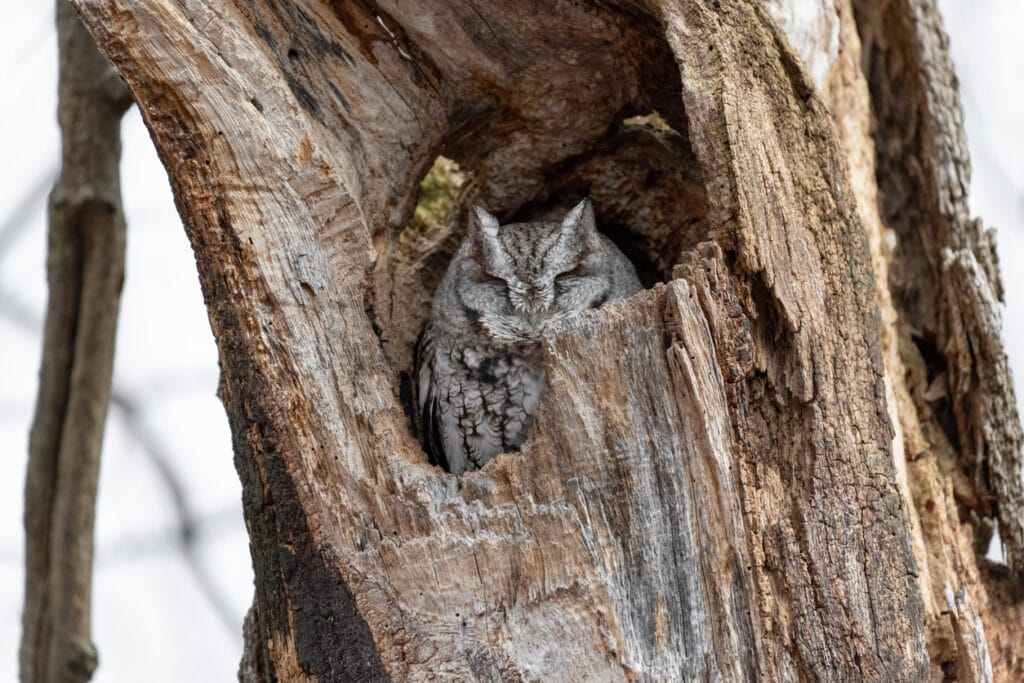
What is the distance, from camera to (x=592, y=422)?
82.6 inches

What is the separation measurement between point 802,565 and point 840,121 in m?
1.33

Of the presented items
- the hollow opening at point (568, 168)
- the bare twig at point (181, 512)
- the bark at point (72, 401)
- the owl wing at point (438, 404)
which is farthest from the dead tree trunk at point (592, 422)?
the bare twig at point (181, 512)

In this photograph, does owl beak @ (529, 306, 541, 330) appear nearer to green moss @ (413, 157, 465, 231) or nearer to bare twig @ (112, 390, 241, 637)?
green moss @ (413, 157, 465, 231)

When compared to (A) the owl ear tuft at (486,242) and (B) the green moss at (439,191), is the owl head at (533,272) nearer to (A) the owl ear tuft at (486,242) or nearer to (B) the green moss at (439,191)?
(A) the owl ear tuft at (486,242)

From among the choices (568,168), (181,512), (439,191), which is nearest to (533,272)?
(568,168)

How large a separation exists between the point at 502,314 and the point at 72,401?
127 cm

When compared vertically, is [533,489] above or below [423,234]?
below

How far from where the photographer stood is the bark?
116 inches

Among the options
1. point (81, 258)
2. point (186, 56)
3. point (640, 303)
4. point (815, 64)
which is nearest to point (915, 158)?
point (815, 64)

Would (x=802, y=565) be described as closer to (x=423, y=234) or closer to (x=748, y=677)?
(x=748, y=677)

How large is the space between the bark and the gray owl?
95cm

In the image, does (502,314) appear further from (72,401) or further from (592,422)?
(72,401)

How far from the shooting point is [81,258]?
3.04 meters

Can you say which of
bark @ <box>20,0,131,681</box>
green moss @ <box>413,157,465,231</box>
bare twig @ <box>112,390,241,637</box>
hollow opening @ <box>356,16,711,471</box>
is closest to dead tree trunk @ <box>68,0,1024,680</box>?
hollow opening @ <box>356,16,711,471</box>
